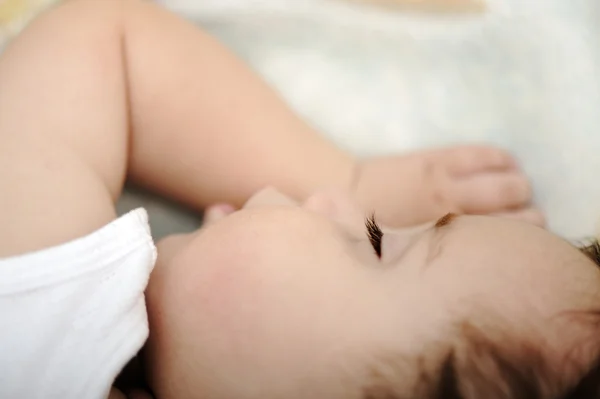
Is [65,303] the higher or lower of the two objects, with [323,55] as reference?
lower

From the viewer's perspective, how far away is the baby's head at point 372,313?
52 centimetres

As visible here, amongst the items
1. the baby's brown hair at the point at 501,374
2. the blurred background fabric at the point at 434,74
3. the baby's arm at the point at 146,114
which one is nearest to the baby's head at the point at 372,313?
the baby's brown hair at the point at 501,374

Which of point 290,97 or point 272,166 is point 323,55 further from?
point 272,166

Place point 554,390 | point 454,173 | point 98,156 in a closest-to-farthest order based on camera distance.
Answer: point 554,390
point 98,156
point 454,173

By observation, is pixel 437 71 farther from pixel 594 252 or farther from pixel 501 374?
pixel 501 374

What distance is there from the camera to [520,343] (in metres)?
0.52

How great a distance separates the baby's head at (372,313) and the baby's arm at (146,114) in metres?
0.14

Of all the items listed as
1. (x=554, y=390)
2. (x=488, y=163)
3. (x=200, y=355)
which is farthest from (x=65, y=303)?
(x=488, y=163)

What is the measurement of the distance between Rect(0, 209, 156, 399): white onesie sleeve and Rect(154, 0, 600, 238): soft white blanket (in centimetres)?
36

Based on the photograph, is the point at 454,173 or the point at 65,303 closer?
the point at 65,303

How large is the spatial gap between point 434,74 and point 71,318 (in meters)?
0.52

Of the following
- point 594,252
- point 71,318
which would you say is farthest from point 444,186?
point 71,318

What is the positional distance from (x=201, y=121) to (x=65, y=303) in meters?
0.28

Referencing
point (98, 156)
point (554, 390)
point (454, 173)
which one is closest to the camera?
point (554, 390)
